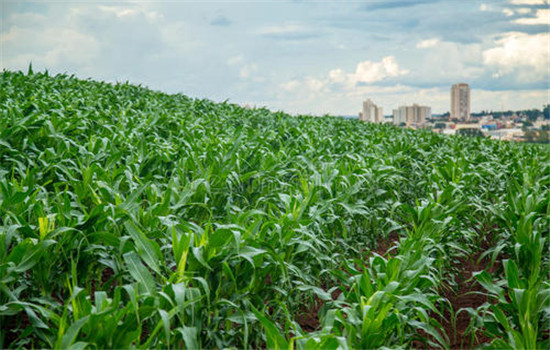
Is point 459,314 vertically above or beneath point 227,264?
beneath

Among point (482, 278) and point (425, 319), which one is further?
point (482, 278)

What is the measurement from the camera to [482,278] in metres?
3.01

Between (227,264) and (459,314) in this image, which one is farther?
(459,314)

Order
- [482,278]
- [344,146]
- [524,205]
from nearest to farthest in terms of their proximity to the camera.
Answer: [482,278] → [524,205] → [344,146]

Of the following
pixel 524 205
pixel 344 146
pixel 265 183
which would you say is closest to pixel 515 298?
pixel 524 205

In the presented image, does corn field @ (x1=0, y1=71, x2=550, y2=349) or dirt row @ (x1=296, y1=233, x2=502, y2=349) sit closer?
corn field @ (x1=0, y1=71, x2=550, y2=349)

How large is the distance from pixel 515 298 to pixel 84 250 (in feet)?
7.78

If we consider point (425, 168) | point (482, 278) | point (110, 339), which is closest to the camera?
point (110, 339)

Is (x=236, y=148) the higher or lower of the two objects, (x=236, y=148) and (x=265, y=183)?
the higher

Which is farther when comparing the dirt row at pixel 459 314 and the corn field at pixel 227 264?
the dirt row at pixel 459 314

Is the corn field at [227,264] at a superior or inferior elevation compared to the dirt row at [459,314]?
superior

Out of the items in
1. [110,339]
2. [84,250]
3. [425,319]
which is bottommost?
[425,319]

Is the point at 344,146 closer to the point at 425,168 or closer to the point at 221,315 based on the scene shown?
the point at 425,168

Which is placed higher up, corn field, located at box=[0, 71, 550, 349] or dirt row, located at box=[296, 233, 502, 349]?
corn field, located at box=[0, 71, 550, 349]
